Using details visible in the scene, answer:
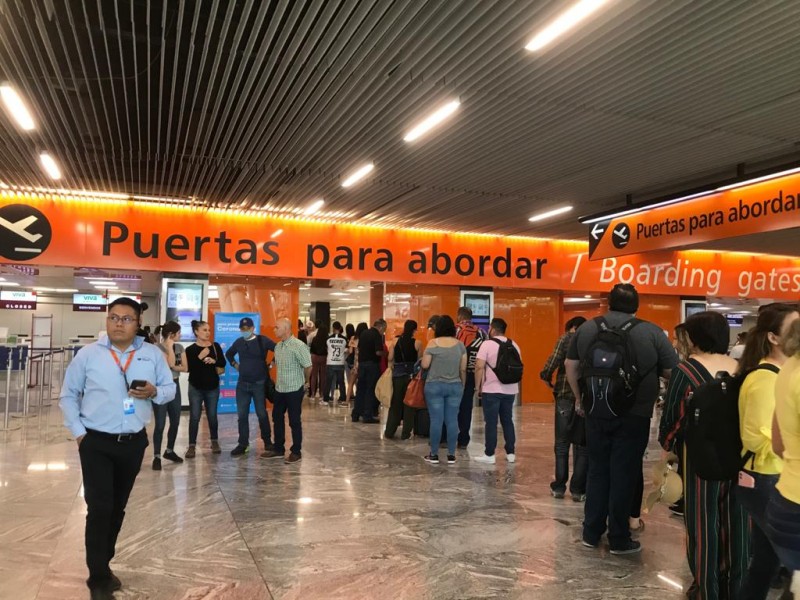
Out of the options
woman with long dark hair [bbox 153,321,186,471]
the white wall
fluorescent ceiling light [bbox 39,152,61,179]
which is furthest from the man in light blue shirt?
the white wall

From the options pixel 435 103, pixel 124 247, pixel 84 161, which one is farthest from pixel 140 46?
pixel 124 247

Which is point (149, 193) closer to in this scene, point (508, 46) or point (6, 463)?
point (6, 463)

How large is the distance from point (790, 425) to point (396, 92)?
14.8 ft

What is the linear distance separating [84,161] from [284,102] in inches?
143

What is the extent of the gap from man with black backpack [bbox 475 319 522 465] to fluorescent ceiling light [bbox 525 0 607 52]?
2887 millimetres

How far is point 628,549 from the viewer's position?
400 cm

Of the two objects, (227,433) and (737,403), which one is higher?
(737,403)

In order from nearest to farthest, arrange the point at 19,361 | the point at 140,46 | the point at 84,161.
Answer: the point at 140,46 → the point at 84,161 → the point at 19,361

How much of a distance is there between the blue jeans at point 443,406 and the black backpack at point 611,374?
8.87 feet

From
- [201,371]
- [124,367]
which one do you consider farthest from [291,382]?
[124,367]

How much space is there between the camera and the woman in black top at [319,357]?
12.0 metres

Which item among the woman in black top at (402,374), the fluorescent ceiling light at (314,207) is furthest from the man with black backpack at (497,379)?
the fluorescent ceiling light at (314,207)

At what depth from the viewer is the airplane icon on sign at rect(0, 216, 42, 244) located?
9766 millimetres

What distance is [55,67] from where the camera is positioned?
5.21 metres
